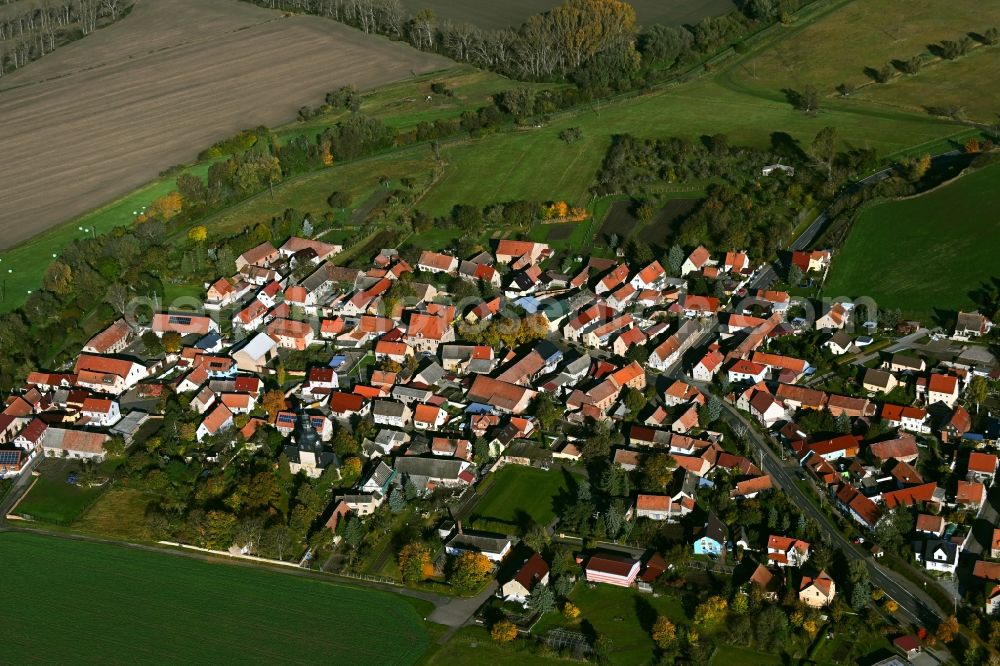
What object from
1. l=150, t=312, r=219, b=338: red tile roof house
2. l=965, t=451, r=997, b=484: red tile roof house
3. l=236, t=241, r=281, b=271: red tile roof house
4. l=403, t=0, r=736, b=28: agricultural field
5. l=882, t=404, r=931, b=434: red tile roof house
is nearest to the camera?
l=965, t=451, r=997, b=484: red tile roof house

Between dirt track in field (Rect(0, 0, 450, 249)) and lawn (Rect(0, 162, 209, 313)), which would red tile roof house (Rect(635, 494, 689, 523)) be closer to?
lawn (Rect(0, 162, 209, 313))

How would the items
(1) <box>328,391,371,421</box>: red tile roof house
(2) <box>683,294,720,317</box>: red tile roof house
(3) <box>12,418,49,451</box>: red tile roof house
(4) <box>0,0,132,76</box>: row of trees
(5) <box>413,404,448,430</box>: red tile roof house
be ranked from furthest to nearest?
(4) <box>0,0,132,76</box>: row of trees → (2) <box>683,294,720,317</box>: red tile roof house → (1) <box>328,391,371,421</box>: red tile roof house → (3) <box>12,418,49,451</box>: red tile roof house → (5) <box>413,404,448,430</box>: red tile roof house

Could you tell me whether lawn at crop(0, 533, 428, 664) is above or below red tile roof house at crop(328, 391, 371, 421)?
below

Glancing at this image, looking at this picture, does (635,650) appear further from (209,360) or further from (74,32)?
(74,32)

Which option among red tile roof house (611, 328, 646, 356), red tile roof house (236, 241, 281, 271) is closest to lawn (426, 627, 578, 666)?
red tile roof house (611, 328, 646, 356)

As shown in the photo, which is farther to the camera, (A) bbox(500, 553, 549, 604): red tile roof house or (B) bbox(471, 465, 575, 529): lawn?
(B) bbox(471, 465, 575, 529): lawn

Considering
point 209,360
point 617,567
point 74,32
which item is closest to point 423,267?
point 209,360
